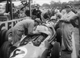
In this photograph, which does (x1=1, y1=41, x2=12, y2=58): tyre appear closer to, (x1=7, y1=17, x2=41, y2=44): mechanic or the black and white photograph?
the black and white photograph

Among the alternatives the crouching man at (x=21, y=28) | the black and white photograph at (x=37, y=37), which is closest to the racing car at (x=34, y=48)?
the black and white photograph at (x=37, y=37)

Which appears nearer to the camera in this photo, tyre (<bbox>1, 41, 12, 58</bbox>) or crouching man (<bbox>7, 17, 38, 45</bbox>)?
tyre (<bbox>1, 41, 12, 58</bbox>)

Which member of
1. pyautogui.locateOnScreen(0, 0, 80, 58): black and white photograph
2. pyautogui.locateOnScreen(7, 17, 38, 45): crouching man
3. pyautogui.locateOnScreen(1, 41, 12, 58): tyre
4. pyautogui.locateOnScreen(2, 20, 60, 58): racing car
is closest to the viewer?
pyautogui.locateOnScreen(2, 20, 60, 58): racing car

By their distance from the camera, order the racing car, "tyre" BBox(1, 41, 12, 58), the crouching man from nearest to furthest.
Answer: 1. the racing car
2. "tyre" BBox(1, 41, 12, 58)
3. the crouching man

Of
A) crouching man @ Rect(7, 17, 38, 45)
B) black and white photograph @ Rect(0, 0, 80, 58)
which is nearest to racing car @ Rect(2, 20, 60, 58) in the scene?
black and white photograph @ Rect(0, 0, 80, 58)

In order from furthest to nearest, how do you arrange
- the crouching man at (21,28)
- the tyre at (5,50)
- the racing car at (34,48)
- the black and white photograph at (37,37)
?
the crouching man at (21,28), the tyre at (5,50), the black and white photograph at (37,37), the racing car at (34,48)

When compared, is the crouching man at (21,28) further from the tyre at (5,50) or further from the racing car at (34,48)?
the tyre at (5,50)

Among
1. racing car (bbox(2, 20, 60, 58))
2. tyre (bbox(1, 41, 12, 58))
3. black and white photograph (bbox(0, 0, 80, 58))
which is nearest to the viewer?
racing car (bbox(2, 20, 60, 58))

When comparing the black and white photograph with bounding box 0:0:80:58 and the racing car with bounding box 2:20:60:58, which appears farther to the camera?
the black and white photograph with bounding box 0:0:80:58

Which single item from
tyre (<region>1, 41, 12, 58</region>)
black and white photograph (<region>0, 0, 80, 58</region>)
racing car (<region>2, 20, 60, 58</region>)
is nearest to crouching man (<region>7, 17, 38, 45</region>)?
black and white photograph (<region>0, 0, 80, 58</region>)

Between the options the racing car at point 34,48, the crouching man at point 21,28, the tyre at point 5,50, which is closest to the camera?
the racing car at point 34,48

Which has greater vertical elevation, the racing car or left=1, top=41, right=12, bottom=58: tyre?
the racing car

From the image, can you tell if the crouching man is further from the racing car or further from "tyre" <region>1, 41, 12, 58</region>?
"tyre" <region>1, 41, 12, 58</region>

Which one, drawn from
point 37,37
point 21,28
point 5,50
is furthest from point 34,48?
point 21,28
